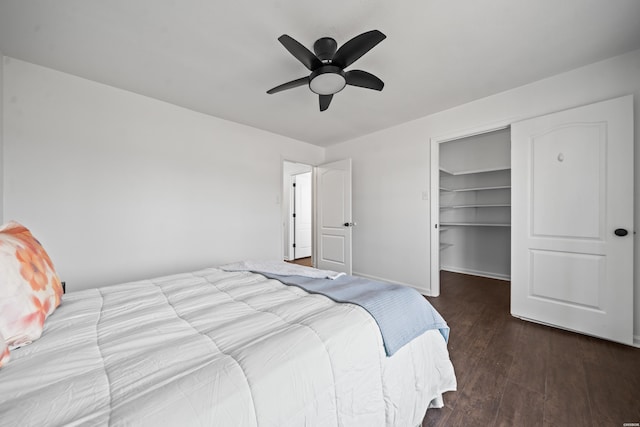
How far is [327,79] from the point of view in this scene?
6.02 ft

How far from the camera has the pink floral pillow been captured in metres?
0.82

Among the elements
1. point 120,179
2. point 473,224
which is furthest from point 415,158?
point 120,179

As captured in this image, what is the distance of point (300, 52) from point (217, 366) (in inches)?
69.3

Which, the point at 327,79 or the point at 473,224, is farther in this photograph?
the point at 473,224

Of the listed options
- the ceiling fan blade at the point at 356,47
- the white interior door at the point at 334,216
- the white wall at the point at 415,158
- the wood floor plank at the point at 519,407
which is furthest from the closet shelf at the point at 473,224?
the ceiling fan blade at the point at 356,47

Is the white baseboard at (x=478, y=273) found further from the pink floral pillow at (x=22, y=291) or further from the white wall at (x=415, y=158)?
the pink floral pillow at (x=22, y=291)

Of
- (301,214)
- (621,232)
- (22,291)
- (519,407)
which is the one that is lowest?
(519,407)

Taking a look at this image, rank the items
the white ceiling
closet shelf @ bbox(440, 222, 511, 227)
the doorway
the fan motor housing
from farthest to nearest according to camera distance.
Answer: the doorway → closet shelf @ bbox(440, 222, 511, 227) → the fan motor housing → the white ceiling

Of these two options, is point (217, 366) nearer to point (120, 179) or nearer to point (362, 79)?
point (362, 79)

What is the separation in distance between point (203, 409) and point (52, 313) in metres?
1.02

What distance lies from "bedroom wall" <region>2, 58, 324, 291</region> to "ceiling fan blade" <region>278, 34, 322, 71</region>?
202cm

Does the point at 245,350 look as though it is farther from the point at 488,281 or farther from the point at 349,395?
the point at 488,281

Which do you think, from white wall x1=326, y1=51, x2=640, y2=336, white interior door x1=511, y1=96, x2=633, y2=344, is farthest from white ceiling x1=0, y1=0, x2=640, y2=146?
white interior door x1=511, y1=96, x2=633, y2=344

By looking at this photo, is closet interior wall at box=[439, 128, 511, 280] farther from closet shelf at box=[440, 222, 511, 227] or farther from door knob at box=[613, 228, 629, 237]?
door knob at box=[613, 228, 629, 237]
